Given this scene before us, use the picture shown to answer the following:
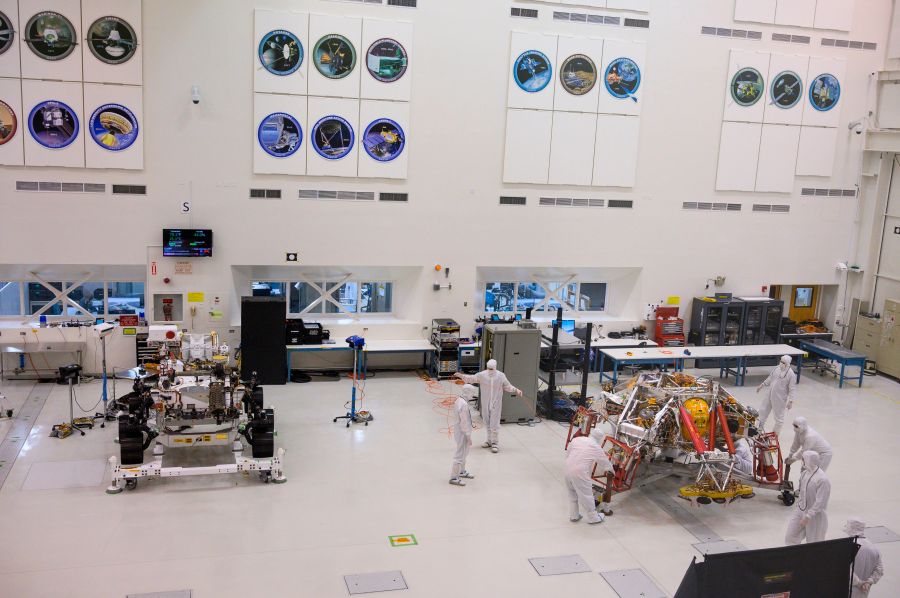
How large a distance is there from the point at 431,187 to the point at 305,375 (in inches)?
166

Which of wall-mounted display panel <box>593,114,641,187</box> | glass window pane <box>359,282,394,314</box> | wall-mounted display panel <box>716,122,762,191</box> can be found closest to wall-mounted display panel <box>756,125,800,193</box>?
wall-mounted display panel <box>716,122,762,191</box>

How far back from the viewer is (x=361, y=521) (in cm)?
892

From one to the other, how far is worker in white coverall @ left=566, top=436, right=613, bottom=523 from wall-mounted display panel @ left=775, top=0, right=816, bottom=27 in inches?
433

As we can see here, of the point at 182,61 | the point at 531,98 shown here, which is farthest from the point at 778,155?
the point at 182,61

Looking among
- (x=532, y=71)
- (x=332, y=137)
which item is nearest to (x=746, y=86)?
(x=532, y=71)

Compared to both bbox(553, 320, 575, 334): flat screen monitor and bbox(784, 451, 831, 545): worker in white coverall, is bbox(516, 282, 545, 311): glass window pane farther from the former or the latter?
bbox(784, 451, 831, 545): worker in white coverall

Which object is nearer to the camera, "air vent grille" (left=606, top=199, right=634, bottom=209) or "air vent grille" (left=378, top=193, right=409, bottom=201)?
"air vent grille" (left=378, top=193, right=409, bottom=201)

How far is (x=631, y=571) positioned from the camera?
8180 millimetres

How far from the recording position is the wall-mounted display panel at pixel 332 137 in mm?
13805

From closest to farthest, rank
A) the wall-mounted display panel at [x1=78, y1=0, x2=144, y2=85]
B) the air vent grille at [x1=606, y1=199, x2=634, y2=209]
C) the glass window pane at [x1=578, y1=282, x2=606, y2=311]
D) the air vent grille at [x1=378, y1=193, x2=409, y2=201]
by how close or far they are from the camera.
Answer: the wall-mounted display panel at [x1=78, y1=0, x2=144, y2=85] → the air vent grille at [x1=378, y1=193, x2=409, y2=201] → the air vent grille at [x1=606, y1=199, x2=634, y2=209] → the glass window pane at [x1=578, y1=282, x2=606, y2=311]

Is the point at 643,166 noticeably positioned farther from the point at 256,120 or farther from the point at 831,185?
the point at 256,120

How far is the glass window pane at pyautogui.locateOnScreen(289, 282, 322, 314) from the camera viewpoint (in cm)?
1516

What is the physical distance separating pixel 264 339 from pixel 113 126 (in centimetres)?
440

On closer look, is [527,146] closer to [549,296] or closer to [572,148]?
[572,148]
